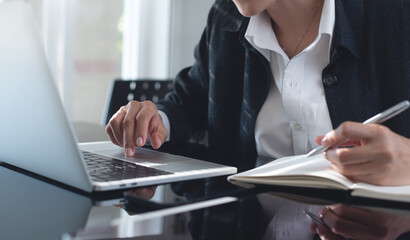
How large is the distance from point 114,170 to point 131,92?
39.6 inches

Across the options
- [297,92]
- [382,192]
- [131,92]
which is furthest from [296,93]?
[131,92]

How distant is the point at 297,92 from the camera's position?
3.45 ft

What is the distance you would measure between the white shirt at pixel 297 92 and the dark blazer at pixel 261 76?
0.08ft

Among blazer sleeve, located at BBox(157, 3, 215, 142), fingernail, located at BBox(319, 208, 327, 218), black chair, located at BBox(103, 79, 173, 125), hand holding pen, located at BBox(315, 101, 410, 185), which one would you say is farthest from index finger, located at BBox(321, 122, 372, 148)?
black chair, located at BBox(103, 79, 173, 125)

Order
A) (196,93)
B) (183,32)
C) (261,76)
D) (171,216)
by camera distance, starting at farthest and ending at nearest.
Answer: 1. (183,32)
2. (196,93)
3. (261,76)
4. (171,216)

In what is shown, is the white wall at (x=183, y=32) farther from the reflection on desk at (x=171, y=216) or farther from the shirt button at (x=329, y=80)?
the reflection on desk at (x=171, y=216)

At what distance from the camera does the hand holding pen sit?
2.01ft

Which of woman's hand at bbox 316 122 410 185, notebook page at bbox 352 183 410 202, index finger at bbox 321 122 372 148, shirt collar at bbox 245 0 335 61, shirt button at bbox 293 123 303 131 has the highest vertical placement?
shirt collar at bbox 245 0 335 61

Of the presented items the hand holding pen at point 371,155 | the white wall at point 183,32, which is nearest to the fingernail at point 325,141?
the hand holding pen at point 371,155

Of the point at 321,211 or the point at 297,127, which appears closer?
the point at 321,211

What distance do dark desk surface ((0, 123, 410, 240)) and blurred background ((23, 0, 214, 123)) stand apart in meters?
2.06

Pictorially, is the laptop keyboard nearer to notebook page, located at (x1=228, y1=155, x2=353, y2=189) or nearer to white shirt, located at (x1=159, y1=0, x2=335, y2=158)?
notebook page, located at (x1=228, y1=155, x2=353, y2=189)

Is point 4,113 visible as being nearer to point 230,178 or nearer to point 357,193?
point 230,178

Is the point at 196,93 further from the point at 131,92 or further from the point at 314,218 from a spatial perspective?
the point at 314,218
